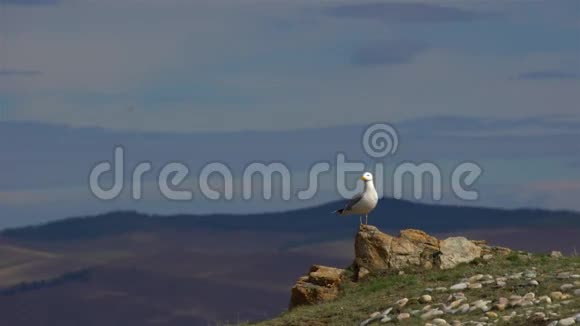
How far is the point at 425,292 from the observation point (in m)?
26.2

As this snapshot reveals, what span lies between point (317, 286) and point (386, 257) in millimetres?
1780

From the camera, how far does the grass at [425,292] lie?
2453 cm

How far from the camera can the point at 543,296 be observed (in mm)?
23891

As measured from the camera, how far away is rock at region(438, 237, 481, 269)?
29.5 meters

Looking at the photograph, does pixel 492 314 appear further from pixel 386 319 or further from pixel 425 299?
pixel 425 299

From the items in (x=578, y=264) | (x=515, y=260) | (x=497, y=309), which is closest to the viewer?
(x=497, y=309)

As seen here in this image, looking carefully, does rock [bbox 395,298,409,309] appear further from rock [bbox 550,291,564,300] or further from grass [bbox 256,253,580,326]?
rock [bbox 550,291,564,300]

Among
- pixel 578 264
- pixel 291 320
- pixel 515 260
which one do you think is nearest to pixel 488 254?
pixel 515 260

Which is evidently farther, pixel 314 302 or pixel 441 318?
pixel 314 302

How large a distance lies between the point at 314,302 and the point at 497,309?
6679 mm

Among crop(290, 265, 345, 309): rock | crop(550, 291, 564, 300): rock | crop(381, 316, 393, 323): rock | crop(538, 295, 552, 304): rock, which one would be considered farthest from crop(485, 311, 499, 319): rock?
crop(290, 265, 345, 309): rock

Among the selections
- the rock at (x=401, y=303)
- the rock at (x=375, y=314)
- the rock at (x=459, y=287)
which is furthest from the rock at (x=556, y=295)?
the rock at (x=375, y=314)

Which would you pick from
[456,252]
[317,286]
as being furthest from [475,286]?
[317,286]

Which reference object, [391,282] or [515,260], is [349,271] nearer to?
[391,282]
